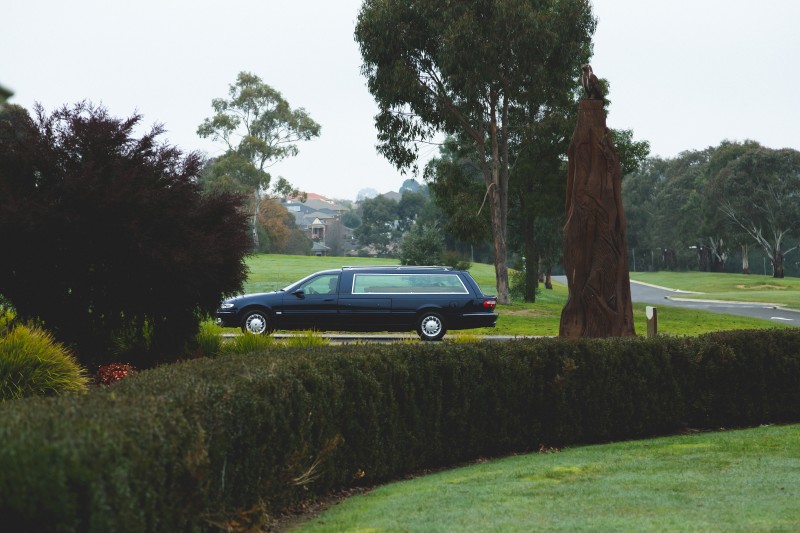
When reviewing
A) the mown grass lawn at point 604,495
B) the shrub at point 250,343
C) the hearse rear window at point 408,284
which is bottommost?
the mown grass lawn at point 604,495

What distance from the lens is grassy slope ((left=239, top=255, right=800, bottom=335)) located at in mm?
28312

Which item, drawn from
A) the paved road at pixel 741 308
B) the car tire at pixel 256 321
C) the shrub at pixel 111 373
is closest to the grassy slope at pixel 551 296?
the car tire at pixel 256 321

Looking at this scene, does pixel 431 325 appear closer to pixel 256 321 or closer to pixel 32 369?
pixel 256 321

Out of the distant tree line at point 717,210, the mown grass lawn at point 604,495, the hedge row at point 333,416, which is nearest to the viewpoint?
the hedge row at point 333,416

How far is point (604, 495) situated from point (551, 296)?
49.3 metres

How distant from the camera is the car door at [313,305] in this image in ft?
72.9

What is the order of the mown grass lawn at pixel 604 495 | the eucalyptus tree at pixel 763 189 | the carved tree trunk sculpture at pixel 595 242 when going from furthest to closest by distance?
the eucalyptus tree at pixel 763 189
the carved tree trunk sculpture at pixel 595 242
the mown grass lawn at pixel 604 495

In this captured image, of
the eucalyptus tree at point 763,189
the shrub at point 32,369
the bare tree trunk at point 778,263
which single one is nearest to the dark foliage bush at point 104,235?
the shrub at point 32,369

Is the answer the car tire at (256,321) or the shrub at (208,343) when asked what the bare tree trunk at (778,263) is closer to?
the car tire at (256,321)

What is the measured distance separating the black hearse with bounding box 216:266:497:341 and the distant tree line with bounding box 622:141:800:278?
191 feet

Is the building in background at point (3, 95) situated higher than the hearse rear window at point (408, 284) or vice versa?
the building in background at point (3, 95)

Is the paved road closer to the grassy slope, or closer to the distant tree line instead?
the grassy slope

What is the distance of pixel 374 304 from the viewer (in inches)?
886

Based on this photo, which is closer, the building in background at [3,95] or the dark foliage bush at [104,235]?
the building in background at [3,95]
